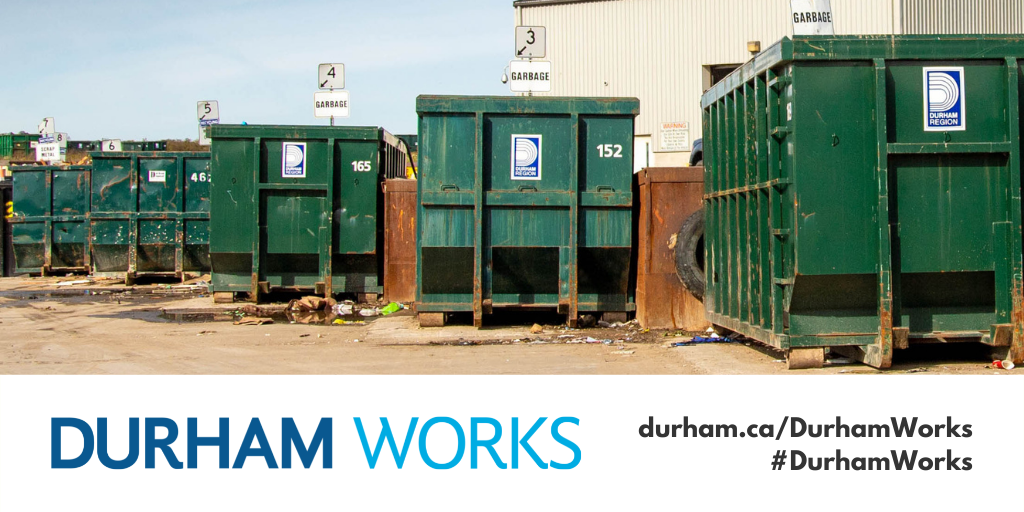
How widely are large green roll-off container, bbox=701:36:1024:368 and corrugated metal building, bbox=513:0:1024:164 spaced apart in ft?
47.3

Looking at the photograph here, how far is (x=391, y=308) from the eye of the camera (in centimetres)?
1051

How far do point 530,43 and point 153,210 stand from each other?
787cm

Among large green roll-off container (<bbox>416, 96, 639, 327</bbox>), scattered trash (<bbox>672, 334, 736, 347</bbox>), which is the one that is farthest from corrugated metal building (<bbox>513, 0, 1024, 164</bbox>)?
scattered trash (<bbox>672, 334, 736, 347</bbox>)

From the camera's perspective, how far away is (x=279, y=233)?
432 inches

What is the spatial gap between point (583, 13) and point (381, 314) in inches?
573

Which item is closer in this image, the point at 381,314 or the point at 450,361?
the point at 450,361

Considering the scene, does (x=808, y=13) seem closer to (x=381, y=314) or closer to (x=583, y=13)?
(x=381, y=314)

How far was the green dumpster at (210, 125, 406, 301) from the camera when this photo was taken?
10.9 metres

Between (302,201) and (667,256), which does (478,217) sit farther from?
(302,201)

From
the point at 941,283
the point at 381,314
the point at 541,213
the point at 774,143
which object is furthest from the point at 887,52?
the point at 381,314

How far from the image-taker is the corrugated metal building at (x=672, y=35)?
21.0 metres

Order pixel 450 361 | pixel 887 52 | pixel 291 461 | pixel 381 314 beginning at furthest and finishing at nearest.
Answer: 1. pixel 381 314
2. pixel 450 361
3. pixel 887 52
4. pixel 291 461

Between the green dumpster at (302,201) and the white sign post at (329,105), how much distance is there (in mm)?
960

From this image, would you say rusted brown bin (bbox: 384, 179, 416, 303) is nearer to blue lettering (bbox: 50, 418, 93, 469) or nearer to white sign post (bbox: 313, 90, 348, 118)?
white sign post (bbox: 313, 90, 348, 118)
